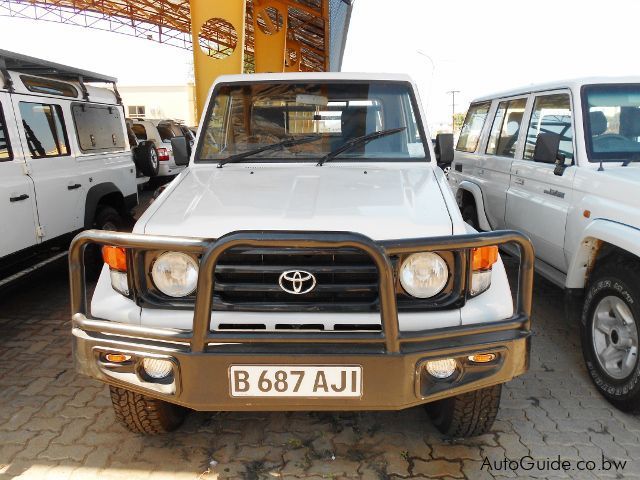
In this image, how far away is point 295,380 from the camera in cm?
204

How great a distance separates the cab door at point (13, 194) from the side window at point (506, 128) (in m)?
4.22

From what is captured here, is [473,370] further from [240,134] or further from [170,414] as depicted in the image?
[240,134]

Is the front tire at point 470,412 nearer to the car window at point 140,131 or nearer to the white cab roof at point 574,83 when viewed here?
the white cab roof at point 574,83

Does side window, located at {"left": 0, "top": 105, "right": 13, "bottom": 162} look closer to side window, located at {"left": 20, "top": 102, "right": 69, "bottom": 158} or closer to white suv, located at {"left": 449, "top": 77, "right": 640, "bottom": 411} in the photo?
side window, located at {"left": 20, "top": 102, "right": 69, "bottom": 158}

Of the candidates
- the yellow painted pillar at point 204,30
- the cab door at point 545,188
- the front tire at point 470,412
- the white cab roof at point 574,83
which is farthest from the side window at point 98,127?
the front tire at point 470,412

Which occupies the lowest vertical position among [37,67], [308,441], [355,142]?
[308,441]

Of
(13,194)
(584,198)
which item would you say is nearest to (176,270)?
(13,194)

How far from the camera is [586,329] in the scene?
336 centimetres

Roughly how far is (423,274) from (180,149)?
2.15m

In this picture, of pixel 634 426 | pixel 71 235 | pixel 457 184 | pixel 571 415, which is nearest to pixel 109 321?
pixel 571 415

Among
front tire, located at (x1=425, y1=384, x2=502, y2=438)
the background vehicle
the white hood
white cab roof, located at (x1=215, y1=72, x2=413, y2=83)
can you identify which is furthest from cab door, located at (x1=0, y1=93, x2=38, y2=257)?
the background vehicle

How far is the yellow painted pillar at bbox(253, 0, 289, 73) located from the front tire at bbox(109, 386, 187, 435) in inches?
560

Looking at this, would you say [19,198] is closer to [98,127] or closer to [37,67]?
[37,67]

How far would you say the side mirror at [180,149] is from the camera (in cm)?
366
